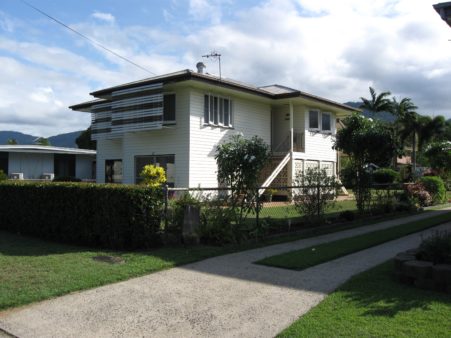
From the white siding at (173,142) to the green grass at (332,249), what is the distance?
32.7ft

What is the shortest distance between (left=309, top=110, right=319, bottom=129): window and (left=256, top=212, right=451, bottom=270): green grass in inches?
512

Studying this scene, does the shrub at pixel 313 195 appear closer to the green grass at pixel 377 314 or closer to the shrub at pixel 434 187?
the green grass at pixel 377 314

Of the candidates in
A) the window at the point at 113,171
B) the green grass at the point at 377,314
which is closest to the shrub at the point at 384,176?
the window at the point at 113,171

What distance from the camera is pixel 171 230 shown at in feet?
31.5

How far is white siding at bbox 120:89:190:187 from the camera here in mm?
19625

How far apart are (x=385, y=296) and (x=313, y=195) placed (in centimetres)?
732

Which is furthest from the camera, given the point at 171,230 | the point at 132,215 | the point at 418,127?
the point at 418,127

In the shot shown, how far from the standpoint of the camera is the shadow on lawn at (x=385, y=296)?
5.14 m

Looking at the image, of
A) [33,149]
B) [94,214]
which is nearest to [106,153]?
[33,149]

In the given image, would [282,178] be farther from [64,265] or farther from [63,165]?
[64,265]

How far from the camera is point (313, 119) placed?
25.0 metres

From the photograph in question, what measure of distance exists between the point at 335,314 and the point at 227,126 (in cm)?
1664

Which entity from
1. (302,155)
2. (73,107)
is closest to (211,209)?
(302,155)

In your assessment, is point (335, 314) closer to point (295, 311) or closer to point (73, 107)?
point (295, 311)
